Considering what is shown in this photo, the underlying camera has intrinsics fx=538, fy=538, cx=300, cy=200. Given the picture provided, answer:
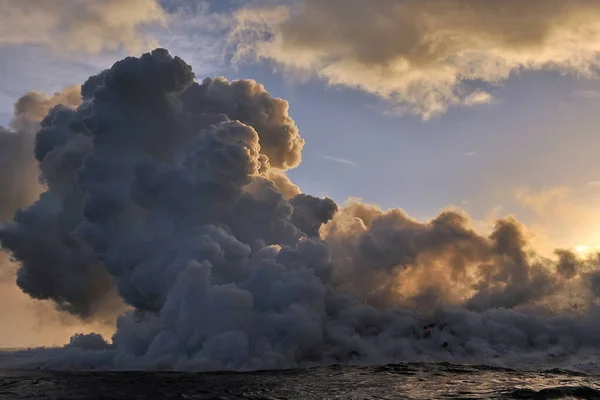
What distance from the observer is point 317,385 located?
298 feet

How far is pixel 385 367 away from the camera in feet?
405

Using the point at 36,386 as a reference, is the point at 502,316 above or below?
above

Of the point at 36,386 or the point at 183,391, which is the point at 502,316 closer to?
the point at 183,391

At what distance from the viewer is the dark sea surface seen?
78500 millimetres

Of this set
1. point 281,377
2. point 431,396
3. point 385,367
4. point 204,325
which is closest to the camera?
point 431,396

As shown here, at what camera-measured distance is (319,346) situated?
128750mm

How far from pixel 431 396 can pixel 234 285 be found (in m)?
54.3

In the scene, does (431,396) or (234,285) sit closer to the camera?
(431,396)

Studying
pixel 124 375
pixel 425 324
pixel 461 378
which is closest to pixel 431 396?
pixel 461 378

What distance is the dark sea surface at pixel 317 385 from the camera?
7850 cm

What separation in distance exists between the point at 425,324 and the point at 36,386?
358 ft

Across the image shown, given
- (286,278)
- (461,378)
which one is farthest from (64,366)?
(461,378)

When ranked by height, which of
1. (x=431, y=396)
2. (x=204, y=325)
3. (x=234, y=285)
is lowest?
(x=431, y=396)

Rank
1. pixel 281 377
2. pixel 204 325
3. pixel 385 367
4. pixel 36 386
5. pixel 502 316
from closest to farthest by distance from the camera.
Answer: pixel 36 386 → pixel 281 377 → pixel 204 325 → pixel 385 367 → pixel 502 316
